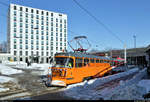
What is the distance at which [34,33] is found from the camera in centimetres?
7162

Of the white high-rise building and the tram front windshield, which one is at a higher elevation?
the white high-rise building

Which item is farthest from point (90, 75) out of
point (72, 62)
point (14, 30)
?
point (14, 30)

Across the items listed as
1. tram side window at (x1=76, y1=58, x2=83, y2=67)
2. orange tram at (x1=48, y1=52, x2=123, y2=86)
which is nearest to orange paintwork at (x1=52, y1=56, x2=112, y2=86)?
orange tram at (x1=48, y1=52, x2=123, y2=86)

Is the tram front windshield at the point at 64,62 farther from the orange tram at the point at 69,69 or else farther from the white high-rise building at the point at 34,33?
the white high-rise building at the point at 34,33

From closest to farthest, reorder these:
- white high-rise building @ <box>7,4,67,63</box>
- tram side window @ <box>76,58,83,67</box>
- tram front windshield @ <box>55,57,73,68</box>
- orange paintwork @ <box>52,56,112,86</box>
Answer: orange paintwork @ <box>52,56,112,86</box> < tram front windshield @ <box>55,57,73,68</box> < tram side window @ <box>76,58,83,67</box> < white high-rise building @ <box>7,4,67,63</box>

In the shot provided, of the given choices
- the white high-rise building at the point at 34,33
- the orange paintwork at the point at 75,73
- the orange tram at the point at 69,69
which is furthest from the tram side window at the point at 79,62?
the white high-rise building at the point at 34,33

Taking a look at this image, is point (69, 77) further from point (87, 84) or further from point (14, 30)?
point (14, 30)

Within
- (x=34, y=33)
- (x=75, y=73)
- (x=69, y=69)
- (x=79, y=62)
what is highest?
(x=34, y=33)

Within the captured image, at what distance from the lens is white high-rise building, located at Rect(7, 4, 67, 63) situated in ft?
217

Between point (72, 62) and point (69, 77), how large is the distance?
1194 mm

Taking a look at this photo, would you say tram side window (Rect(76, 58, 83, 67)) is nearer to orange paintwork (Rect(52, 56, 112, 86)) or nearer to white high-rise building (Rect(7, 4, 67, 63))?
orange paintwork (Rect(52, 56, 112, 86))

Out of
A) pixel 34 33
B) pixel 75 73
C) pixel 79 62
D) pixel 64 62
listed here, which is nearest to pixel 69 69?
pixel 64 62

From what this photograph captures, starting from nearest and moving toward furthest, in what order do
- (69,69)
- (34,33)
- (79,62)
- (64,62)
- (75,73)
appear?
1. (69,69)
2. (64,62)
3. (75,73)
4. (79,62)
5. (34,33)

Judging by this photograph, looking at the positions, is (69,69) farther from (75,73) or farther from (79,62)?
(79,62)
